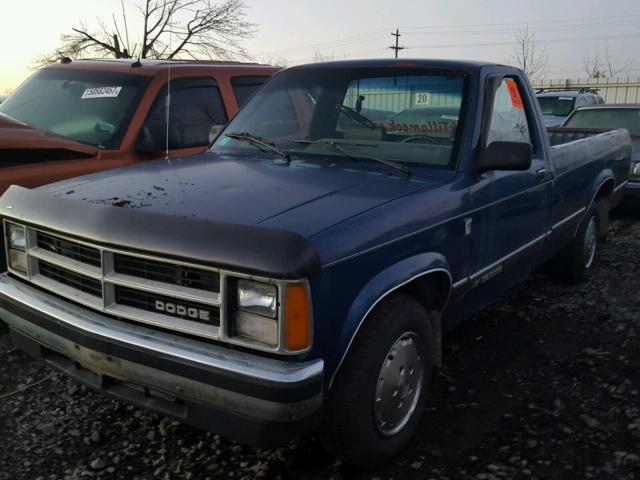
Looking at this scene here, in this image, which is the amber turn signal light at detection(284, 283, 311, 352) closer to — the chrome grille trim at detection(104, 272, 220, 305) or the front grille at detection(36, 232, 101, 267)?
the chrome grille trim at detection(104, 272, 220, 305)

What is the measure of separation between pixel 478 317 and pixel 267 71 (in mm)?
3111

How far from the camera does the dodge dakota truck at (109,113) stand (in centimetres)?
420

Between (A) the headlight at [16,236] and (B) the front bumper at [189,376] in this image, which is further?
(A) the headlight at [16,236]

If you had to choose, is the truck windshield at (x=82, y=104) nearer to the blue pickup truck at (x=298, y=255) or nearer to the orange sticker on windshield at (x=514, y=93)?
the blue pickup truck at (x=298, y=255)

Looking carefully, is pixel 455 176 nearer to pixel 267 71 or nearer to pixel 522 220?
pixel 522 220

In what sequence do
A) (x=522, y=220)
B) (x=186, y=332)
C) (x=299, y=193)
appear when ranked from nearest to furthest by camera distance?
(x=186, y=332) < (x=299, y=193) < (x=522, y=220)

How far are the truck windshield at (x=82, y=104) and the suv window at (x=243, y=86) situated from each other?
3.09 ft

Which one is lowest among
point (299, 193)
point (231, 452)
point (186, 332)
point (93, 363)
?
point (231, 452)

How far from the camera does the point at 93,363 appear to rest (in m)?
2.59

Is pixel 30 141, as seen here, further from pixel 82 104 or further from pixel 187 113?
pixel 187 113

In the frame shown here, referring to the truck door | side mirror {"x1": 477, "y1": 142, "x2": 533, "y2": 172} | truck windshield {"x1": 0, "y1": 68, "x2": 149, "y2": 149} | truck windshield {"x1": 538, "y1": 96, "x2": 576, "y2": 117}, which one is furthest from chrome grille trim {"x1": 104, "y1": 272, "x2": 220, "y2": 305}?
truck windshield {"x1": 538, "y1": 96, "x2": 576, "y2": 117}

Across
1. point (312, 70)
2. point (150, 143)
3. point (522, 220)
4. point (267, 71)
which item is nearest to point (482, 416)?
point (522, 220)

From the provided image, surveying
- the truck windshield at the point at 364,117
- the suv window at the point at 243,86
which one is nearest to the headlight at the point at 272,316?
the truck windshield at the point at 364,117

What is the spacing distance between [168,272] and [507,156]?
1.88 metres
